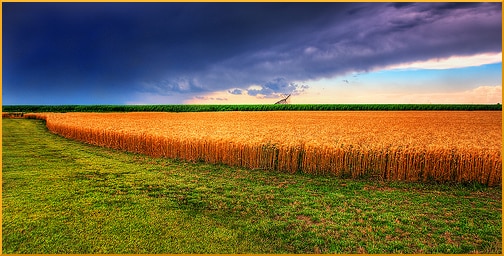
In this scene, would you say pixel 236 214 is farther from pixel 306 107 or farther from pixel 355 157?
pixel 306 107

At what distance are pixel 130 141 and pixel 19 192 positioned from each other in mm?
7417

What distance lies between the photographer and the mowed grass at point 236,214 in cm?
566

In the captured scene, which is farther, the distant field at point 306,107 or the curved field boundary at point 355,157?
Answer: the distant field at point 306,107

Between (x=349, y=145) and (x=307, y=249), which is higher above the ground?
(x=349, y=145)

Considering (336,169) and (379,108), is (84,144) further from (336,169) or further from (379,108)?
(379,108)

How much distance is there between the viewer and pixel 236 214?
705 cm

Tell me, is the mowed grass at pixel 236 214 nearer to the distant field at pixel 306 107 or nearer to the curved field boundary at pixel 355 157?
the curved field boundary at pixel 355 157

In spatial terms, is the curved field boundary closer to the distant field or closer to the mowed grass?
the mowed grass

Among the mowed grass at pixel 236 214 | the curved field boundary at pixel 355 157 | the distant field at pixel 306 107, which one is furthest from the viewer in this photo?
the distant field at pixel 306 107

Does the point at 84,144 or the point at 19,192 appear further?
the point at 84,144

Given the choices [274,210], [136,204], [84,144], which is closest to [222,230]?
[274,210]

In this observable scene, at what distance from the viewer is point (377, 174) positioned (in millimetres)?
10055

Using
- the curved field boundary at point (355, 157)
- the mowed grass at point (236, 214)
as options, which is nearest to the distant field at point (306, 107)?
the curved field boundary at point (355, 157)

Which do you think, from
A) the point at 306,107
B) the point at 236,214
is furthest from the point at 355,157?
the point at 306,107
